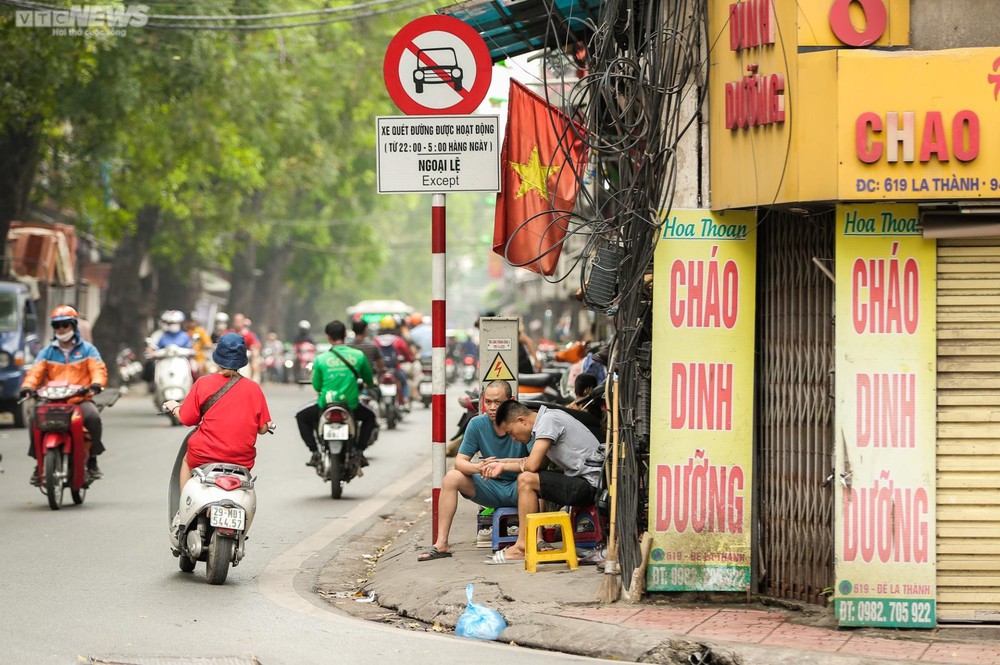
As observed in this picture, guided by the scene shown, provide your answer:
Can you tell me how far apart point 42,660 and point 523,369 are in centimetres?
1123

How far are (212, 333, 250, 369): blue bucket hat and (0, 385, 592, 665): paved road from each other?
1.43 meters

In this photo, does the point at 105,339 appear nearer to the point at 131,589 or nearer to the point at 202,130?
the point at 202,130

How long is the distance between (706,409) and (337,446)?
21.3 feet

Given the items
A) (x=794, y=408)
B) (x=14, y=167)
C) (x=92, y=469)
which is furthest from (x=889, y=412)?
(x=14, y=167)

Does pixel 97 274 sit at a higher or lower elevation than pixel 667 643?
→ higher

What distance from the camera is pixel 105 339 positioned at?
33.4 meters

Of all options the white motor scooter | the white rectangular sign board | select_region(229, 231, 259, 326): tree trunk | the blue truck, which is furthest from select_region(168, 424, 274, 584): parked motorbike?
select_region(229, 231, 259, 326): tree trunk

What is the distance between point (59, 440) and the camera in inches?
502

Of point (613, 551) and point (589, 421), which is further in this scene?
point (589, 421)

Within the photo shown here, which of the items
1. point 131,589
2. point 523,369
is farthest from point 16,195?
point 131,589

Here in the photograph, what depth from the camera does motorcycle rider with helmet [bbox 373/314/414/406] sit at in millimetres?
23703

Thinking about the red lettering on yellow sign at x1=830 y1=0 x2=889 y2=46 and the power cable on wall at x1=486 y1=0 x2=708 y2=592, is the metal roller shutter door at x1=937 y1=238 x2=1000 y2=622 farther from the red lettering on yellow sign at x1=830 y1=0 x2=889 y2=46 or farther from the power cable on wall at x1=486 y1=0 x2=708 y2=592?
the power cable on wall at x1=486 y1=0 x2=708 y2=592

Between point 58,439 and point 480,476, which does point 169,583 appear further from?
point 58,439

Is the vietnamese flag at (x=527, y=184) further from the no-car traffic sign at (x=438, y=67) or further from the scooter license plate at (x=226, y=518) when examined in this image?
the scooter license plate at (x=226, y=518)
